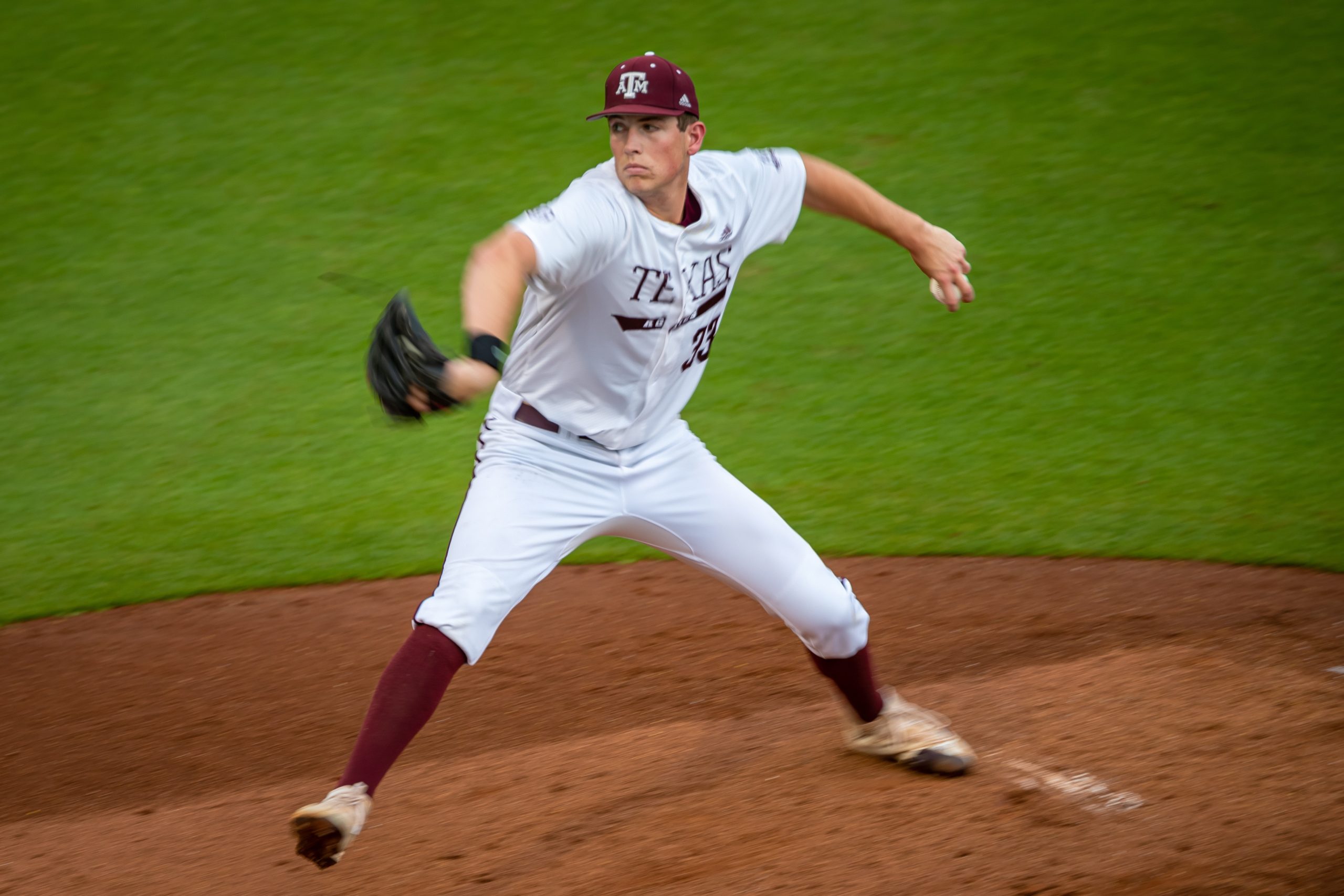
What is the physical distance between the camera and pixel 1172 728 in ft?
12.4

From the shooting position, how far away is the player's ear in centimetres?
328

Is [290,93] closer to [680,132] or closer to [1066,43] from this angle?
[1066,43]

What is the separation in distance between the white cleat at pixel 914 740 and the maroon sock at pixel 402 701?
128 cm

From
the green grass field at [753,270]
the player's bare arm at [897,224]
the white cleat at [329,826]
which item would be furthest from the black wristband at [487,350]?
the green grass field at [753,270]

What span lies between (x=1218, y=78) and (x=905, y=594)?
6.47 m

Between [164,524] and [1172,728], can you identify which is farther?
[164,524]

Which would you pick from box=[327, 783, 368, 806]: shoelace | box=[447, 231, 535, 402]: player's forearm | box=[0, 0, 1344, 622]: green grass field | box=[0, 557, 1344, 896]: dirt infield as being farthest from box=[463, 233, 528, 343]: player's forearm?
box=[0, 0, 1344, 622]: green grass field

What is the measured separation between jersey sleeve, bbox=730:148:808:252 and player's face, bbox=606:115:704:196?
36cm

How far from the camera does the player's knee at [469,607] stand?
2.98 metres

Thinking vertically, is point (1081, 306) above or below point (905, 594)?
above

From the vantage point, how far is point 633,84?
3139mm

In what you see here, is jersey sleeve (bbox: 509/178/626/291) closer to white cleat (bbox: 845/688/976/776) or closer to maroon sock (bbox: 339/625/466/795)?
maroon sock (bbox: 339/625/466/795)

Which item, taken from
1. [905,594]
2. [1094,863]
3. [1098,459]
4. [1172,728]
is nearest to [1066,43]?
[1098,459]

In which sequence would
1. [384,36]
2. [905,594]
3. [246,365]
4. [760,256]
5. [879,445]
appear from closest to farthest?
1. [905,594]
2. [879,445]
3. [246,365]
4. [760,256]
5. [384,36]
